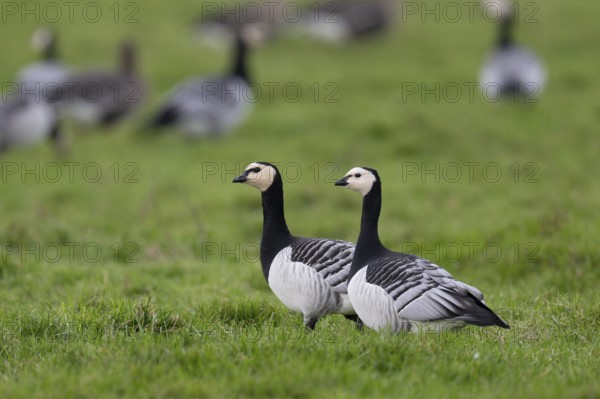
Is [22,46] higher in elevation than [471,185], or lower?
higher

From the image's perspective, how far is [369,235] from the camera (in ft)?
23.6

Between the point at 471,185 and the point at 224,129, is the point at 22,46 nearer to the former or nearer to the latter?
the point at 224,129

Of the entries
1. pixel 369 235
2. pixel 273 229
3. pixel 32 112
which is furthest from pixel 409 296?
pixel 32 112

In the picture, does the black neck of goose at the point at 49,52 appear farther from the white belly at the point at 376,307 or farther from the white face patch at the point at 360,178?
the white belly at the point at 376,307

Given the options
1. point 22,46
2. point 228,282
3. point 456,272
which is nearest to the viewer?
point 228,282

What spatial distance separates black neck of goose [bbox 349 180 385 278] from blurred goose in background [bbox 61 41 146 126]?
1363 cm

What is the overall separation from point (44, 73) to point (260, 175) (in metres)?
14.7

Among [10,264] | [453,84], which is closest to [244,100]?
[453,84]

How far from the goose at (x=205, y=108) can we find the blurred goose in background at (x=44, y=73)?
2.97 metres

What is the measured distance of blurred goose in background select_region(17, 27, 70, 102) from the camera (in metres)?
20.0

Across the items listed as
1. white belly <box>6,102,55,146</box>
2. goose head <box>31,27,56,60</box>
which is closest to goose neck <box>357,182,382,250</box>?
white belly <box>6,102,55,146</box>

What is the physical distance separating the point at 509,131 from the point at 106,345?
44.1 ft

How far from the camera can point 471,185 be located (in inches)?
602

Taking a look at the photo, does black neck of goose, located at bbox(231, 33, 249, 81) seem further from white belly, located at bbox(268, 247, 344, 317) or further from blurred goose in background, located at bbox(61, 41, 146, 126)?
white belly, located at bbox(268, 247, 344, 317)
